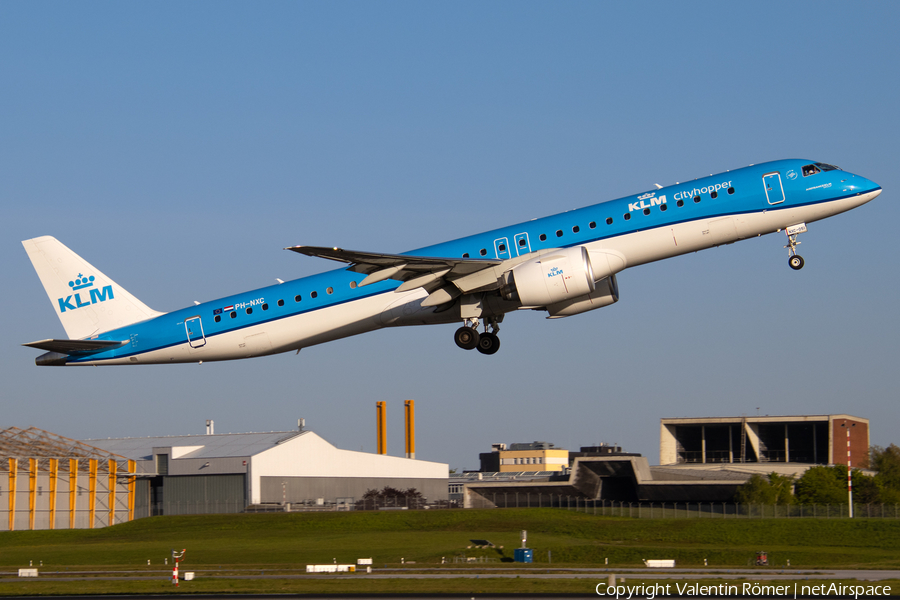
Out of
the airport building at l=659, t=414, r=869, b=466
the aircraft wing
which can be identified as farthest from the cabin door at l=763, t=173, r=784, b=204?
the airport building at l=659, t=414, r=869, b=466

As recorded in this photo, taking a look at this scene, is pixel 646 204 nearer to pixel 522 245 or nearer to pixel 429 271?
pixel 522 245

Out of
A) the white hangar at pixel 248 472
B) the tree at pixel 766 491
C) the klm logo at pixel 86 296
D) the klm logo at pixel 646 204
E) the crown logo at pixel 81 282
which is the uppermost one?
the klm logo at pixel 646 204

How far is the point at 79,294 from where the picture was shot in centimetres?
4481

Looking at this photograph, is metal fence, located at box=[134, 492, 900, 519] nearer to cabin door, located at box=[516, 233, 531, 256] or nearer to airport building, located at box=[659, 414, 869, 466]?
airport building, located at box=[659, 414, 869, 466]

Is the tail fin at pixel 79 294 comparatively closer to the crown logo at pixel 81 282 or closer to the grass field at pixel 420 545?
the crown logo at pixel 81 282

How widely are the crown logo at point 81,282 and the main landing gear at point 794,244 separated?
30074 millimetres

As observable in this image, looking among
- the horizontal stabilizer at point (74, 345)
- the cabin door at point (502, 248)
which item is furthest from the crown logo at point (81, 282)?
the cabin door at point (502, 248)

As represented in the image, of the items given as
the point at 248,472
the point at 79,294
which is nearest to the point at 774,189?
the point at 79,294

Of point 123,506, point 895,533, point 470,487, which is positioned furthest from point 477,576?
point 123,506

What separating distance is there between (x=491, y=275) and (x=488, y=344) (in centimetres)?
423

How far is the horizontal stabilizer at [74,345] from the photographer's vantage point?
41.6 metres

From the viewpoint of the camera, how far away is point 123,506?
9000 cm

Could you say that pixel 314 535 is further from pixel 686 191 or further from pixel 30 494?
pixel 686 191

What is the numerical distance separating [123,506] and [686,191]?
69.0 meters
